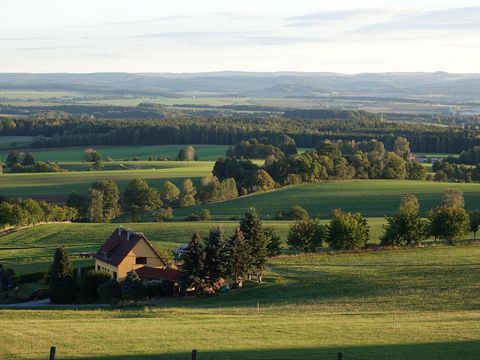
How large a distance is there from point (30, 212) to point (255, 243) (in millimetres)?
35214

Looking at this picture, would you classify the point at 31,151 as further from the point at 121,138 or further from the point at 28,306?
the point at 28,306

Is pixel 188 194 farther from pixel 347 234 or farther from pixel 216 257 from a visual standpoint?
pixel 216 257

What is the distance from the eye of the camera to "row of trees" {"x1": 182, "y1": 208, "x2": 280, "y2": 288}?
44688 millimetres

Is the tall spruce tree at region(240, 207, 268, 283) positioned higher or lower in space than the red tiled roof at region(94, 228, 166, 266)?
higher

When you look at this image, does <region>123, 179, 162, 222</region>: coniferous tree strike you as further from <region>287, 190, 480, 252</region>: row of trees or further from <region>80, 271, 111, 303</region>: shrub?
<region>80, 271, 111, 303</region>: shrub

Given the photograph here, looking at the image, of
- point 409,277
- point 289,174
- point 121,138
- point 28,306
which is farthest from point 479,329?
point 121,138

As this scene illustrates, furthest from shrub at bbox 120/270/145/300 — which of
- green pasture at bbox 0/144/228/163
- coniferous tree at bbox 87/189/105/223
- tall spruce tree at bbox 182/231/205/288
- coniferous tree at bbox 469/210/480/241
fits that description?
green pasture at bbox 0/144/228/163

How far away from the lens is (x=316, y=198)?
8862cm

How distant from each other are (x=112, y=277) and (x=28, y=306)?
583cm

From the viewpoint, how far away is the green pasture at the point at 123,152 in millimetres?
133375

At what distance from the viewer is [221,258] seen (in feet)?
149

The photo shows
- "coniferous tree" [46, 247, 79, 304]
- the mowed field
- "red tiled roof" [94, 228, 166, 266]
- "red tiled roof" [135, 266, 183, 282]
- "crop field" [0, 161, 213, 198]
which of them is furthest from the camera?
"crop field" [0, 161, 213, 198]

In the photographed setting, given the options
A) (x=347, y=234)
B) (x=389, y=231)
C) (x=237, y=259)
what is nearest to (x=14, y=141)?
(x=389, y=231)

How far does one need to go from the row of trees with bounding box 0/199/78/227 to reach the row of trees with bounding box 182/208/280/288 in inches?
1294
